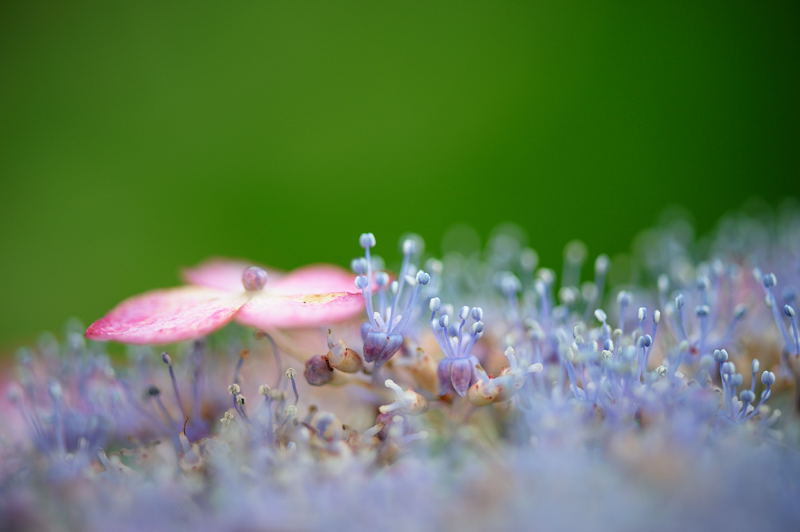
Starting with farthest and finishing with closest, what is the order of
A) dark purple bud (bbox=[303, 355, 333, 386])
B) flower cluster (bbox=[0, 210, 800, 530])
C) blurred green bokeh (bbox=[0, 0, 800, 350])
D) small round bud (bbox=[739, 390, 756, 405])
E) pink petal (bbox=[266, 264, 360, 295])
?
blurred green bokeh (bbox=[0, 0, 800, 350]), pink petal (bbox=[266, 264, 360, 295]), dark purple bud (bbox=[303, 355, 333, 386]), small round bud (bbox=[739, 390, 756, 405]), flower cluster (bbox=[0, 210, 800, 530])

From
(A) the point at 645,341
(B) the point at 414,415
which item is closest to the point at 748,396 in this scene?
(A) the point at 645,341

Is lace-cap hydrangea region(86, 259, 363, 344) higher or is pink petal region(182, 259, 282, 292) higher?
pink petal region(182, 259, 282, 292)

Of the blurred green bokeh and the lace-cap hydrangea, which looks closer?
the lace-cap hydrangea

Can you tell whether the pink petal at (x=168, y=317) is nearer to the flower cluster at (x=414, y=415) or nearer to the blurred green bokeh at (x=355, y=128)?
the flower cluster at (x=414, y=415)

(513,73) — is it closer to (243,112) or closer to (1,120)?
(243,112)

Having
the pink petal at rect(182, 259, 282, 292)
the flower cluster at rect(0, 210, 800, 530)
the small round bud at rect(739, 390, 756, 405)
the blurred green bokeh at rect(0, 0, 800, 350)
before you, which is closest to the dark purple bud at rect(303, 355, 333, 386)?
the flower cluster at rect(0, 210, 800, 530)

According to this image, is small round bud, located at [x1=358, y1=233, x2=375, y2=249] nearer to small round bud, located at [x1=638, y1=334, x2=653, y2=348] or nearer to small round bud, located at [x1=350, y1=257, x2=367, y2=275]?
small round bud, located at [x1=350, y1=257, x2=367, y2=275]

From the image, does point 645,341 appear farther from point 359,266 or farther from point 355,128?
point 355,128
